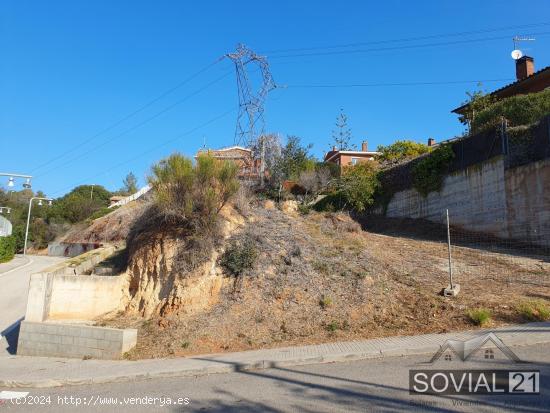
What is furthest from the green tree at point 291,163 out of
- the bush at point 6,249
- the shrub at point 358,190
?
the bush at point 6,249

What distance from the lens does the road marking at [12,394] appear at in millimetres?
7434

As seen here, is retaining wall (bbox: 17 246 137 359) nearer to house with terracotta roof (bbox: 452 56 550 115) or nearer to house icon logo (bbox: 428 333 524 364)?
house icon logo (bbox: 428 333 524 364)

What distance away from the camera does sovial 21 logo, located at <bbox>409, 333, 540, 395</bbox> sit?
571 centimetres

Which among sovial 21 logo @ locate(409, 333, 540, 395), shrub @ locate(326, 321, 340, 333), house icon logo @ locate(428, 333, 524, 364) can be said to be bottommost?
sovial 21 logo @ locate(409, 333, 540, 395)

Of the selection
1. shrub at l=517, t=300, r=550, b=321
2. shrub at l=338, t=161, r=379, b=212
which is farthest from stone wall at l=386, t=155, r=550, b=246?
shrub at l=517, t=300, r=550, b=321

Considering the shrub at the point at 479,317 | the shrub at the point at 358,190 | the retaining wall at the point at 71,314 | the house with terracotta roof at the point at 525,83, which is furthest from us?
the house with terracotta roof at the point at 525,83

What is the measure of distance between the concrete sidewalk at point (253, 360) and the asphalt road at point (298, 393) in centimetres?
19

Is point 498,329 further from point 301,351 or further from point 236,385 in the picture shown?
point 236,385

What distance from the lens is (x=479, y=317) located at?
8562mm

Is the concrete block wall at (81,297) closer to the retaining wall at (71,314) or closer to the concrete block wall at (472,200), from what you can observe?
the retaining wall at (71,314)

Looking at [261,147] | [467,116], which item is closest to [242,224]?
[261,147]

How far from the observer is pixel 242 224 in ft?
44.8

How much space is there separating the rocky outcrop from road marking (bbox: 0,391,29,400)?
12.8 ft

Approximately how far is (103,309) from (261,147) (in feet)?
53.2
